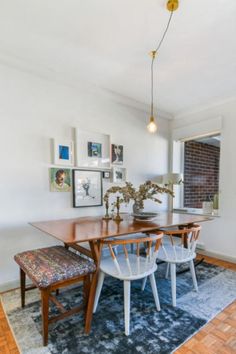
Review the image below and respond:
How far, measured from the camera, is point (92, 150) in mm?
2938

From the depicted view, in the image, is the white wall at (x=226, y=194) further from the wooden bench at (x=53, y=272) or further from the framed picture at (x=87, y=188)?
the wooden bench at (x=53, y=272)

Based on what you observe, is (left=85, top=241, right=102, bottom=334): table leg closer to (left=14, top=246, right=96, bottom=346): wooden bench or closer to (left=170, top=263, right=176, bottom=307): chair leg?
(left=14, top=246, right=96, bottom=346): wooden bench

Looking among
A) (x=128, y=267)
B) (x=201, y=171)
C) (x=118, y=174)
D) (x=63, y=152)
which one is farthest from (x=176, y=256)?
(x=201, y=171)

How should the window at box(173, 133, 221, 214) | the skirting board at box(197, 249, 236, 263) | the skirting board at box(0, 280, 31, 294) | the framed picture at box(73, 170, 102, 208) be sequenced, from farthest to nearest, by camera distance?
the window at box(173, 133, 221, 214) → the skirting board at box(197, 249, 236, 263) → the framed picture at box(73, 170, 102, 208) → the skirting board at box(0, 280, 31, 294)

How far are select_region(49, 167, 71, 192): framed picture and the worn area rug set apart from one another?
1.16m

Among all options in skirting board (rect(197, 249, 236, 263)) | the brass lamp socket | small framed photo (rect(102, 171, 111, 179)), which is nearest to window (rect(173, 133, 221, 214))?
skirting board (rect(197, 249, 236, 263))

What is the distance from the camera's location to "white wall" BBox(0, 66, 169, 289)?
2.28 meters

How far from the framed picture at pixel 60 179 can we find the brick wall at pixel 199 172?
242 centimetres

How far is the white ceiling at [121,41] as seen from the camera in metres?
1.62

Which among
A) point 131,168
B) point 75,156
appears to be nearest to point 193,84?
point 131,168

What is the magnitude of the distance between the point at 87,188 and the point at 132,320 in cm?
164

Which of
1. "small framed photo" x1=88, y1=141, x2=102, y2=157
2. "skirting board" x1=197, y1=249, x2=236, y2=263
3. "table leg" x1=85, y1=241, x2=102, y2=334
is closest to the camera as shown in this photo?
"table leg" x1=85, y1=241, x2=102, y2=334

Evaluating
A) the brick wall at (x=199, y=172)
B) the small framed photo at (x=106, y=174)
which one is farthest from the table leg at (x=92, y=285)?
the brick wall at (x=199, y=172)

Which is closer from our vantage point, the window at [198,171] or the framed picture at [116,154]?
the framed picture at [116,154]
